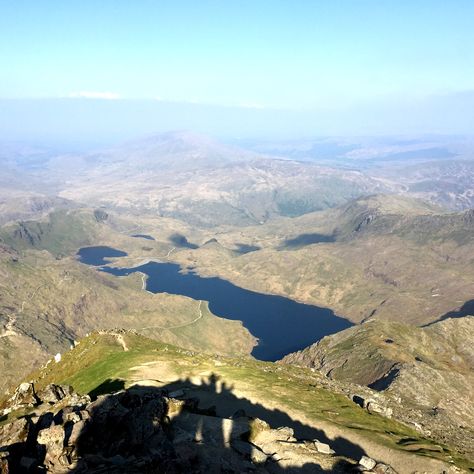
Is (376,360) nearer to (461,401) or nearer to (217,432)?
(461,401)

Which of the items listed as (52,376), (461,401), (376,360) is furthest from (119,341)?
(376,360)

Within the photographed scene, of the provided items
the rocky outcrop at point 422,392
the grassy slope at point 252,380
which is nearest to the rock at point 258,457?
the grassy slope at point 252,380

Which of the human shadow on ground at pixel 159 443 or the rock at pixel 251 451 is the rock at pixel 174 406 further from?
the rock at pixel 251 451

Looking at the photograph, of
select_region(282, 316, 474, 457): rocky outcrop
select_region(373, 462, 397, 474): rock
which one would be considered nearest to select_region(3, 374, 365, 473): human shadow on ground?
select_region(373, 462, 397, 474): rock

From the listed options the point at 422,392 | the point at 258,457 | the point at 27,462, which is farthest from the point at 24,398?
the point at 422,392

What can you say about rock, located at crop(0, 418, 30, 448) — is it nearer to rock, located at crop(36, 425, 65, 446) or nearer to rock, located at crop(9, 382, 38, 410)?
rock, located at crop(36, 425, 65, 446)

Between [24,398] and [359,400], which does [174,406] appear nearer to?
[24,398]
